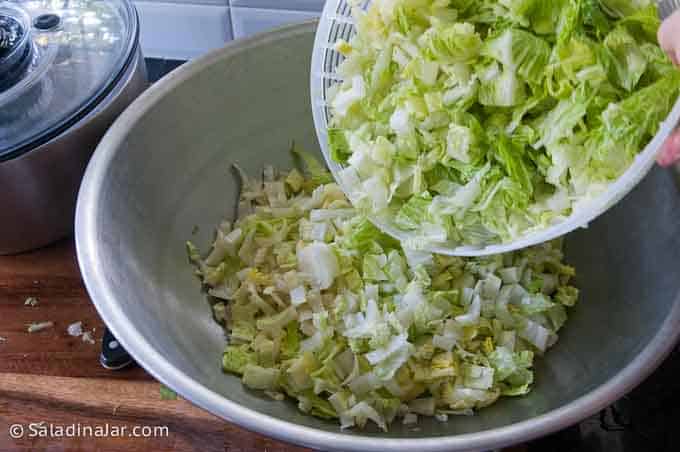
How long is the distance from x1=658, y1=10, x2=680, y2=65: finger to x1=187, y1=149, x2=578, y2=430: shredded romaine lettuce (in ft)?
1.75

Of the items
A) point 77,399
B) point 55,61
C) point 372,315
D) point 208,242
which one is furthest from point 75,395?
point 55,61

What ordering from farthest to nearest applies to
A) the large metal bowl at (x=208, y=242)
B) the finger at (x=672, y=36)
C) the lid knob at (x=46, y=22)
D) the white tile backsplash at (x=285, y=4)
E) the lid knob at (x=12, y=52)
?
the white tile backsplash at (x=285, y=4)
the lid knob at (x=46, y=22)
the lid knob at (x=12, y=52)
the large metal bowl at (x=208, y=242)
the finger at (x=672, y=36)

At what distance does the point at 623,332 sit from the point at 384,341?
16.8 inches

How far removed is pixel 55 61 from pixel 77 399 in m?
0.71

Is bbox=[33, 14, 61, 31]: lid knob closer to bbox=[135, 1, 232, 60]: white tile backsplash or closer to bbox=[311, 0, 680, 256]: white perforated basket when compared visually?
bbox=[135, 1, 232, 60]: white tile backsplash

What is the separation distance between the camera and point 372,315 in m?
1.27

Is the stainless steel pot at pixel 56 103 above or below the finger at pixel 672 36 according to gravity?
below

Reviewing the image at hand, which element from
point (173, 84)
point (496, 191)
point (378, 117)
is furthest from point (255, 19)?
point (496, 191)

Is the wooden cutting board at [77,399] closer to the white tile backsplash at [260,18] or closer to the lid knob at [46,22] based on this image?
the lid knob at [46,22]

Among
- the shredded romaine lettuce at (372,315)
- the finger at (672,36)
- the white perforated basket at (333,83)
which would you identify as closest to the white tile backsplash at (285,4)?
the white perforated basket at (333,83)

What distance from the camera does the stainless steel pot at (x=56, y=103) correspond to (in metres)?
1.28

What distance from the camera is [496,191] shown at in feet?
3.76

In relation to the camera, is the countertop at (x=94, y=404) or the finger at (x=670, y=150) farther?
the countertop at (x=94, y=404)

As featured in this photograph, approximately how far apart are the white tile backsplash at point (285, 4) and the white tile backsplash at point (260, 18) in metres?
0.01
